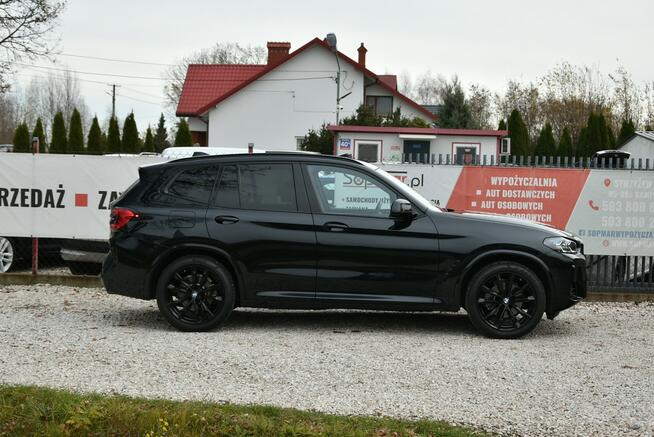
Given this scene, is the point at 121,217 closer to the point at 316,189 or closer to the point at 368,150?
the point at 316,189

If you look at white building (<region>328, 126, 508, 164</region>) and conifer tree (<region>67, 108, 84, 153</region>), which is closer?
white building (<region>328, 126, 508, 164</region>)

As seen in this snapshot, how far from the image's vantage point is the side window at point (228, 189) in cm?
877

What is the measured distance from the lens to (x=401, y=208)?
8.42m

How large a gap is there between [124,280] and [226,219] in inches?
49.8

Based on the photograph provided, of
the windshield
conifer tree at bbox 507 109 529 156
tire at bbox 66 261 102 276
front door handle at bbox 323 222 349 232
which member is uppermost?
conifer tree at bbox 507 109 529 156

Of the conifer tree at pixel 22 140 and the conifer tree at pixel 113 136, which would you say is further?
the conifer tree at pixel 113 136

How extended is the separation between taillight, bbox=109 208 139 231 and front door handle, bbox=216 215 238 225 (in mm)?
874

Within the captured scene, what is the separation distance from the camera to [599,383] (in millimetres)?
6824

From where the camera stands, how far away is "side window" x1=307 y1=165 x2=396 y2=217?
866 cm

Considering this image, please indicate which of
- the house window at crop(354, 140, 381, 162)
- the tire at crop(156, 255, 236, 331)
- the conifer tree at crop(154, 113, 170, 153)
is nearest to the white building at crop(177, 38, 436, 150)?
the house window at crop(354, 140, 381, 162)

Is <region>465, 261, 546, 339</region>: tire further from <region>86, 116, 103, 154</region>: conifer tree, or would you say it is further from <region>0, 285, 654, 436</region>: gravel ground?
<region>86, 116, 103, 154</region>: conifer tree

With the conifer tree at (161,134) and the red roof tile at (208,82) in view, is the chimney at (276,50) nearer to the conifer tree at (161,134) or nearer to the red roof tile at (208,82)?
the red roof tile at (208,82)

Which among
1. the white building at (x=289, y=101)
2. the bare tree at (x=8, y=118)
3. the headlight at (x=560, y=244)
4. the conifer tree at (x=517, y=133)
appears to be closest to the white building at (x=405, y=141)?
the conifer tree at (x=517, y=133)

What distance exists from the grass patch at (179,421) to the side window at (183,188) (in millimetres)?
3338
